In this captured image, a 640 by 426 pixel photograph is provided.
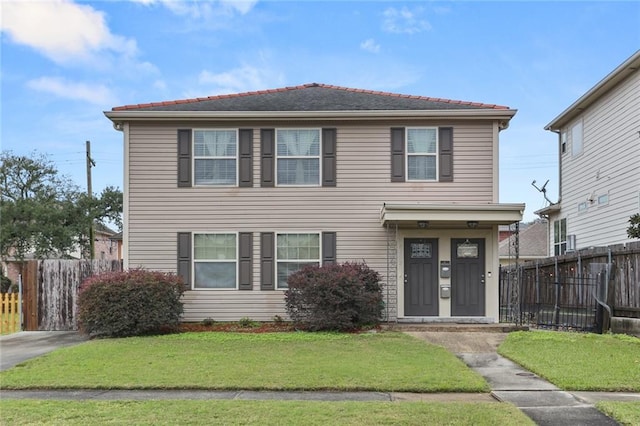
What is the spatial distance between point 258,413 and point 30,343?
771 cm

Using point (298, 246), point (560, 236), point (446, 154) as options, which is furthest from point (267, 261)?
point (560, 236)

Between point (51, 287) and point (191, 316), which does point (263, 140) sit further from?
point (51, 287)

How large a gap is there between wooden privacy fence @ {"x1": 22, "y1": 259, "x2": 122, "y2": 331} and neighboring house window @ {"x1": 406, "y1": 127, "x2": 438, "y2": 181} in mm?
7763

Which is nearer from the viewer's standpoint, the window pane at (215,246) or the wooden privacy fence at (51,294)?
the wooden privacy fence at (51,294)

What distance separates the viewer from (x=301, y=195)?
1316 centimetres

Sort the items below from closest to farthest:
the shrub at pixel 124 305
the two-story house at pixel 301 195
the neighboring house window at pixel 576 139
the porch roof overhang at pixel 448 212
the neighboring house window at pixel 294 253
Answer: the shrub at pixel 124 305 < the porch roof overhang at pixel 448 212 < the two-story house at pixel 301 195 < the neighboring house window at pixel 294 253 < the neighboring house window at pixel 576 139

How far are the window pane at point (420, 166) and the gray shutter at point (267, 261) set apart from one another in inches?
146

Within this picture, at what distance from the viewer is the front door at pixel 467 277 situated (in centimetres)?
1276

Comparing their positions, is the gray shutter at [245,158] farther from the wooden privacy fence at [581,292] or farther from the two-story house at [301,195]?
the wooden privacy fence at [581,292]

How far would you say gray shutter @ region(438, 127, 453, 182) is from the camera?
1300 cm

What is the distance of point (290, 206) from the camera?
13.2 m

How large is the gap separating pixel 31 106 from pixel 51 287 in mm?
6515

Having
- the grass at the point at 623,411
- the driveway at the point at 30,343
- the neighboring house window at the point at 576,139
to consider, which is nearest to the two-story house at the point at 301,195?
the driveway at the point at 30,343

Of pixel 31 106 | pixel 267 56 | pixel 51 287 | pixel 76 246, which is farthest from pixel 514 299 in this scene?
pixel 76 246
